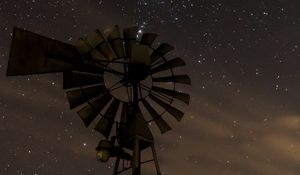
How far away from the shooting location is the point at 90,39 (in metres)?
10.5

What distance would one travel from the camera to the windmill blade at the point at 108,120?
35.6 ft

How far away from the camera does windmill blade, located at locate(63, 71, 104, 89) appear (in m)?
10.4

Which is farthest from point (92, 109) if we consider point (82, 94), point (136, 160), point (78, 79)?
point (136, 160)

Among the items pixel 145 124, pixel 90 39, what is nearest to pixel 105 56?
pixel 90 39

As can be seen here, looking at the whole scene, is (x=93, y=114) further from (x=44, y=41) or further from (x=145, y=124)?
(x=44, y=41)

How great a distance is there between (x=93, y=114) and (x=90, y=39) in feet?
6.04

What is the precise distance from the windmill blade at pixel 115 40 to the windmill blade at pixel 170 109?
142 cm

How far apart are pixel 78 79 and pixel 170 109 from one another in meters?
2.55

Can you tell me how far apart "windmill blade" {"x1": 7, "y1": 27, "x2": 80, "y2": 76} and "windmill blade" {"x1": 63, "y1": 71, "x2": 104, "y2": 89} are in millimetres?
229

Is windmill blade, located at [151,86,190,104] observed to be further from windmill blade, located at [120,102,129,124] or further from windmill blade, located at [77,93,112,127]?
windmill blade, located at [77,93,112,127]

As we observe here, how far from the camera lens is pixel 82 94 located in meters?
10.7

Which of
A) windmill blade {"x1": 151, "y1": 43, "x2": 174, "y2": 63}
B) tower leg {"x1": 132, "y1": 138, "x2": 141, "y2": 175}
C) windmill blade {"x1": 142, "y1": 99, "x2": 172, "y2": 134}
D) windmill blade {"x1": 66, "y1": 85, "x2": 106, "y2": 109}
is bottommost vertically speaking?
tower leg {"x1": 132, "y1": 138, "x2": 141, "y2": 175}

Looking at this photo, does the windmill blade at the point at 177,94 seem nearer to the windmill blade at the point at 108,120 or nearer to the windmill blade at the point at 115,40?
the windmill blade at the point at 108,120

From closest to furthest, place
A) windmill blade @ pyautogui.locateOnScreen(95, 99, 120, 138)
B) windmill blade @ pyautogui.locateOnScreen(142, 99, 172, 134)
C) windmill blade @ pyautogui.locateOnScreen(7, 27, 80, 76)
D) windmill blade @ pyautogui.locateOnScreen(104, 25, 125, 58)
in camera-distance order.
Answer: windmill blade @ pyautogui.locateOnScreen(7, 27, 80, 76), windmill blade @ pyautogui.locateOnScreen(104, 25, 125, 58), windmill blade @ pyautogui.locateOnScreen(95, 99, 120, 138), windmill blade @ pyautogui.locateOnScreen(142, 99, 172, 134)
